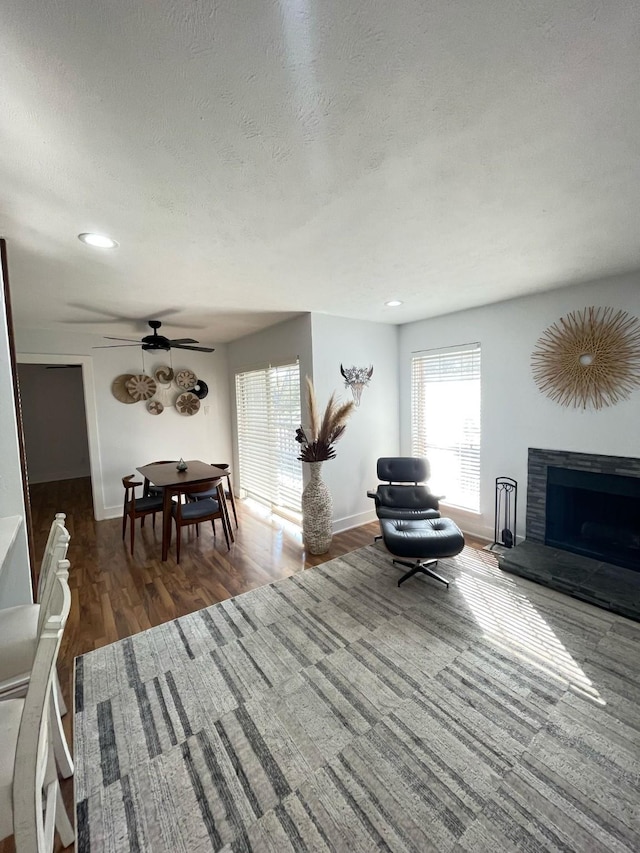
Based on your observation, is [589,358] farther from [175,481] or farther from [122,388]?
[122,388]

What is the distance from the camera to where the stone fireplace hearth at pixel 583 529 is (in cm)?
254

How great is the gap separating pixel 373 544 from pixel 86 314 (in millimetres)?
3849

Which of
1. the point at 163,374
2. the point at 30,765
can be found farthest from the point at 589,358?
the point at 163,374

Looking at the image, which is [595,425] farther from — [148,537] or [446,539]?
[148,537]

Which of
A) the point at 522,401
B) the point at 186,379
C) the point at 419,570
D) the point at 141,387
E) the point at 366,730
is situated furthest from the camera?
the point at 186,379

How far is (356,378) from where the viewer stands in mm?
3934

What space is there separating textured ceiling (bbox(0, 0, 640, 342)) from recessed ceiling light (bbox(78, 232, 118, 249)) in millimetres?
74

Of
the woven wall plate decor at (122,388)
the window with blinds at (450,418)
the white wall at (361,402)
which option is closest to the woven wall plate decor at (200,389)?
the woven wall plate decor at (122,388)

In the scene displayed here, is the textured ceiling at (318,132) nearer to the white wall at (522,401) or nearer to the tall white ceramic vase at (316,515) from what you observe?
the white wall at (522,401)

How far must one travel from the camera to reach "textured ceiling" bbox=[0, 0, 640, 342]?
0.81 meters

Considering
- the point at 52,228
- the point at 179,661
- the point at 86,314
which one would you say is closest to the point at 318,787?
the point at 179,661

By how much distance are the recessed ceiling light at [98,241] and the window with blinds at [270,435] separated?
87.1 inches

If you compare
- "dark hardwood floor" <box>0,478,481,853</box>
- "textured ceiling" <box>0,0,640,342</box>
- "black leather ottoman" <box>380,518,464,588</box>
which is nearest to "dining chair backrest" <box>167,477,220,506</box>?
"dark hardwood floor" <box>0,478,481,853</box>

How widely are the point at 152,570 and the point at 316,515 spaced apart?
1585 millimetres
